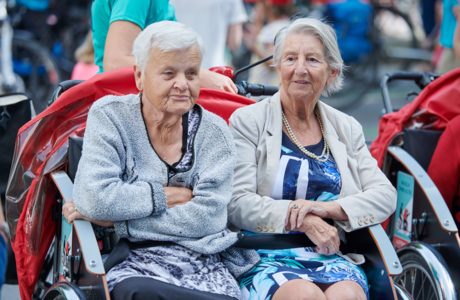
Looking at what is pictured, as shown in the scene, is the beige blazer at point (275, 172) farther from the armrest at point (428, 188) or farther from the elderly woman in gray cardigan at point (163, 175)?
the armrest at point (428, 188)

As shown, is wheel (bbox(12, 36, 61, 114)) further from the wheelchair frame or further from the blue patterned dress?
the blue patterned dress

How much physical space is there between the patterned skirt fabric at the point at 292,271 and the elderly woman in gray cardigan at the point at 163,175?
0.07 m

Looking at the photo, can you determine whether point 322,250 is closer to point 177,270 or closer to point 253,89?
point 177,270

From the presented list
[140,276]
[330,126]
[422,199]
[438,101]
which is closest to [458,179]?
[422,199]

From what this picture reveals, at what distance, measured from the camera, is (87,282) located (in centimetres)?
234

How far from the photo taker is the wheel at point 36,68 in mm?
8031

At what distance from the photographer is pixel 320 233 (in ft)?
8.40

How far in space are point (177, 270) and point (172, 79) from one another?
0.69 meters

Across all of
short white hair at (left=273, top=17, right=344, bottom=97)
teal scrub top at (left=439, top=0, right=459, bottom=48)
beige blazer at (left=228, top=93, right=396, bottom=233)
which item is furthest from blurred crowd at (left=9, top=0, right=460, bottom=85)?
beige blazer at (left=228, top=93, right=396, bottom=233)

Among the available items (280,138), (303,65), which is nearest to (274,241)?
(280,138)

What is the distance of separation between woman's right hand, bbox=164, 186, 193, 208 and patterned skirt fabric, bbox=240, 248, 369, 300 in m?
0.40

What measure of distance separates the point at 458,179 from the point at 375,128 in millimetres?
4549

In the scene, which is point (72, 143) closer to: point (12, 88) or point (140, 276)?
point (140, 276)

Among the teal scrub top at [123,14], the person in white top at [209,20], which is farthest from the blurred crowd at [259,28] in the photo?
the teal scrub top at [123,14]
